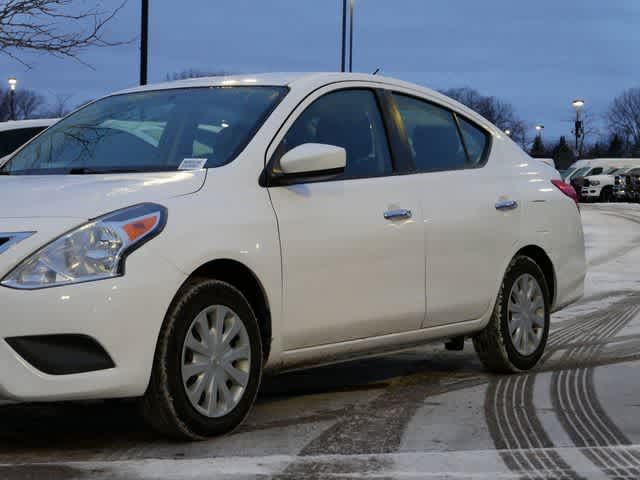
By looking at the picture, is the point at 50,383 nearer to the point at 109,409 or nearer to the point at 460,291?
the point at 109,409

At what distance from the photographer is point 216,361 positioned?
18.3 feet

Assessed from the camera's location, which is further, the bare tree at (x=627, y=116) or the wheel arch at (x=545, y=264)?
the bare tree at (x=627, y=116)

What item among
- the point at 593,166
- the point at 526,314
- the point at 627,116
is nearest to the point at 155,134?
the point at 526,314

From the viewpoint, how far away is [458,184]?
7195 millimetres

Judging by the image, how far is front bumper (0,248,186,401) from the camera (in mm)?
4953

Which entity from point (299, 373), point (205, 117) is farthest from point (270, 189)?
point (299, 373)

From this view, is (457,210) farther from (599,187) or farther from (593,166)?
(593,166)

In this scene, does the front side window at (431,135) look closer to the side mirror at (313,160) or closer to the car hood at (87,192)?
the side mirror at (313,160)

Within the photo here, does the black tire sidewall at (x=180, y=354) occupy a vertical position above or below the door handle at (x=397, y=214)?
below

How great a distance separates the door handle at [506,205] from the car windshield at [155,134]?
64.2 inches

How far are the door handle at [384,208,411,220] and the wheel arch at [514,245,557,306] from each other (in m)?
1.42

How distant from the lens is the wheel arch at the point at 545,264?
788 centimetres

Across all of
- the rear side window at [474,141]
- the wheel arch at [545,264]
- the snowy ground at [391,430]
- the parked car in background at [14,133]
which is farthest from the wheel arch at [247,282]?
the parked car in background at [14,133]

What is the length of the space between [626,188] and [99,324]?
5293cm
